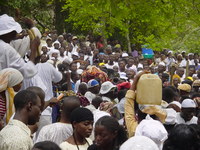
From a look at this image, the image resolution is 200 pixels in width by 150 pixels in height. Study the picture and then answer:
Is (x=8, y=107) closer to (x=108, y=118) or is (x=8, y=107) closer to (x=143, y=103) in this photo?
(x=108, y=118)

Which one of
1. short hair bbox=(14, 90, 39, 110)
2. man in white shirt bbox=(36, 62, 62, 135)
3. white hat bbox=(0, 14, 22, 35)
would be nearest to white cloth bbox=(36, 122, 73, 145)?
short hair bbox=(14, 90, 39, 110)

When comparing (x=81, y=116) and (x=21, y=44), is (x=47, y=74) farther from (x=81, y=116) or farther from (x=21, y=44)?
(x=81, y=116)

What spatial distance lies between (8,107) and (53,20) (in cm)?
2301

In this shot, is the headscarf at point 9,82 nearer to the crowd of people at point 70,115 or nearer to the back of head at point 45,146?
the crowd of people at point 70,115

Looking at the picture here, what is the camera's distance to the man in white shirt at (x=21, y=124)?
4.57 metres

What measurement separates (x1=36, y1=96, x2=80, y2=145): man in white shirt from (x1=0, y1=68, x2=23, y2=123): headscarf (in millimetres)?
442

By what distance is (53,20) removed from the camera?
2853cm

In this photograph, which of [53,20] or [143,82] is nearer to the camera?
[143,82]

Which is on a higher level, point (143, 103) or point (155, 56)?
point (143, 103)

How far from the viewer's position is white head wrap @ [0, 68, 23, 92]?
5684mm

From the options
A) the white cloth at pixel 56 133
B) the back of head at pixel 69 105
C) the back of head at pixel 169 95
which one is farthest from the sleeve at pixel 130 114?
the back of head at pixel 169 95

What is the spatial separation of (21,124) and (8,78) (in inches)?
38.8

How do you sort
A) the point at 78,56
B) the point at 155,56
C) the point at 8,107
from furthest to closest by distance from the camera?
1. the point at 155,56
2. the point at 78,56
3. the point at 8,107

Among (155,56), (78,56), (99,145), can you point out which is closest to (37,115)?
(99,145)
